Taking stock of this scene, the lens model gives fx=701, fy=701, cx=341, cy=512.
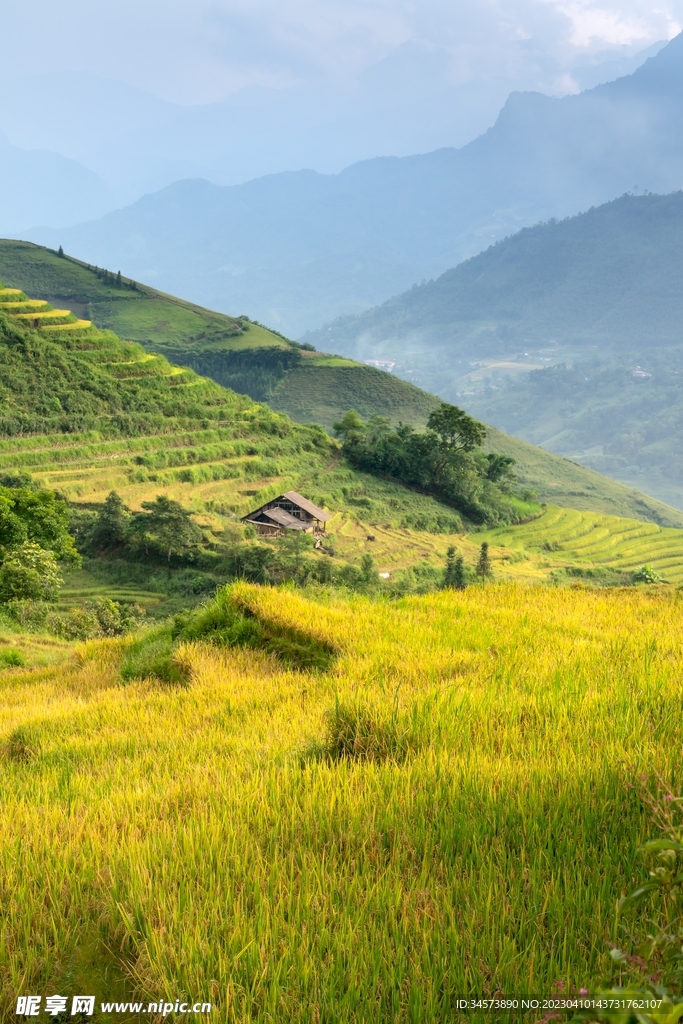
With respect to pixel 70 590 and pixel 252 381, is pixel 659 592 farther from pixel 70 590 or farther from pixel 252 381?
pixel 252 381

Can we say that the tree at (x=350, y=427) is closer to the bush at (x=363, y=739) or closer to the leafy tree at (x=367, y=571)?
the leafy tree at (x=367, y=571)

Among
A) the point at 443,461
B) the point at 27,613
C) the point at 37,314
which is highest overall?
the point at 37,314

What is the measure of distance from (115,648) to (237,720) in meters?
4.36

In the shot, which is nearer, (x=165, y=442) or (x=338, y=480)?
(x=165, y=442)

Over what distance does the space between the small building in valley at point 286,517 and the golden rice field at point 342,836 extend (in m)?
48.4

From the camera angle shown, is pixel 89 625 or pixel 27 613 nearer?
pixel 27 613

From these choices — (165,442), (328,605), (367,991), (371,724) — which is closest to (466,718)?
(371,724)

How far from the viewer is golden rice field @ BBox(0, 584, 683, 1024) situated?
5.83ft

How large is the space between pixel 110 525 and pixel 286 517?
Answer: 14.5 meters

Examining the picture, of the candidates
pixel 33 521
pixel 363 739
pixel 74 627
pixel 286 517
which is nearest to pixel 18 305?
pixel 286 517

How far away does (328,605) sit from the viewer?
21.4 feet

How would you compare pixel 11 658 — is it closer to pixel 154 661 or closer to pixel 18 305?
pixel 154 661

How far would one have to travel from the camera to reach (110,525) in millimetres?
44688

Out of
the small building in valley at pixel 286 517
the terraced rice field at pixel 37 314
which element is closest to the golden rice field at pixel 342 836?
the small building in valley at pixel 286 517
